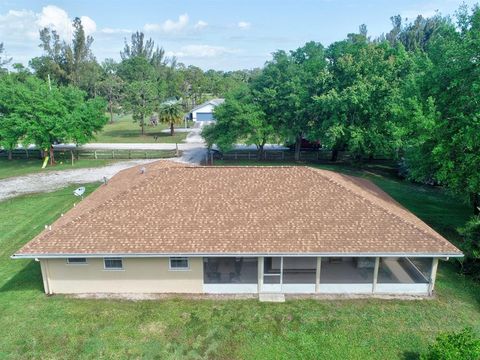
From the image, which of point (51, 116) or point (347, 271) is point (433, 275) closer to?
point (347, 271)

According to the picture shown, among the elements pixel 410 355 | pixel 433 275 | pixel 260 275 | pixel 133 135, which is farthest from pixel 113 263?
pixel 133 135

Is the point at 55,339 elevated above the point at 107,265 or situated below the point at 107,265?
below

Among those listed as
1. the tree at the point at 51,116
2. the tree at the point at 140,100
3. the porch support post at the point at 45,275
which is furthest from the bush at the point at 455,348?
the tree at the point at 140,100

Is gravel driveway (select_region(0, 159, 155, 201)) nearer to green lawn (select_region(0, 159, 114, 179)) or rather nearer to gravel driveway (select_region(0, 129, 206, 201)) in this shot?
gravel driveway (select_region(0, 129, 206, 201))

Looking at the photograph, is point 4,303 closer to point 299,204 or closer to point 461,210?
point 299,204

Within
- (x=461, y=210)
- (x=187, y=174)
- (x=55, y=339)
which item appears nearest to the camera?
(x=55, y=339)

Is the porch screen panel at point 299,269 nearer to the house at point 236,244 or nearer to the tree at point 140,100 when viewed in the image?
the house at point 236,244

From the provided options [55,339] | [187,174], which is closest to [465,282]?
[187,174]
